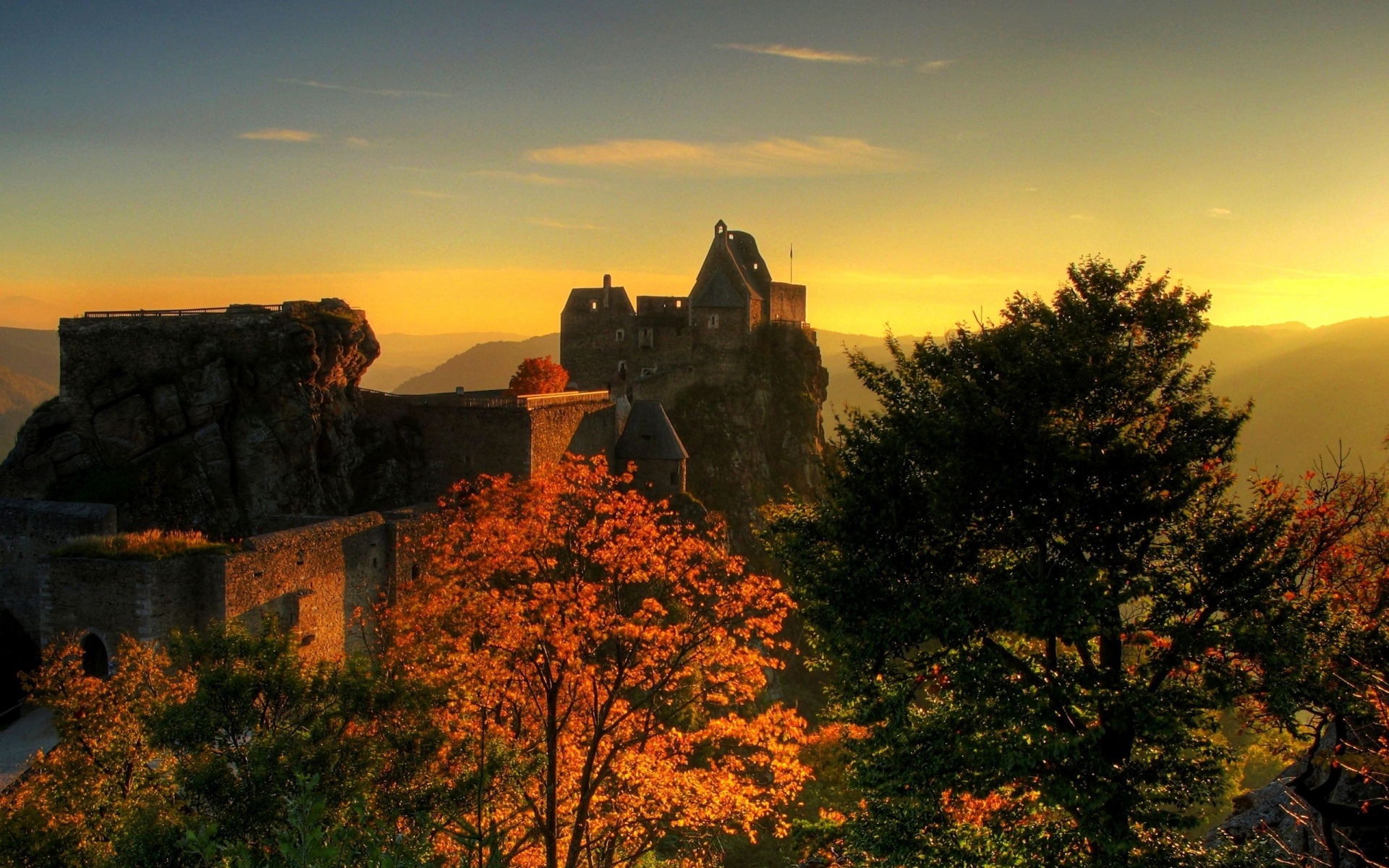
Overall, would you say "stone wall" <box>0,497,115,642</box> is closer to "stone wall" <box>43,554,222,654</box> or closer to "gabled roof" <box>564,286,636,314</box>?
"stone wall" <box>43,554,222,654</box>

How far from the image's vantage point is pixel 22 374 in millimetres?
175750

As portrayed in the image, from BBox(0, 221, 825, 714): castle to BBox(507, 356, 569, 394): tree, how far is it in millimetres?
8208

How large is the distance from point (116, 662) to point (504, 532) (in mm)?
8674

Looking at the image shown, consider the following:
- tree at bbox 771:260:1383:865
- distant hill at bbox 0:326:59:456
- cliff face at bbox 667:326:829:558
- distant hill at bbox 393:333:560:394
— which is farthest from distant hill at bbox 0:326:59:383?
tree at bbox 771:260:1383:865

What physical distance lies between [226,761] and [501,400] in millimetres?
28466

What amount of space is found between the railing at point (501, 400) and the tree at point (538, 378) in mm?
9067

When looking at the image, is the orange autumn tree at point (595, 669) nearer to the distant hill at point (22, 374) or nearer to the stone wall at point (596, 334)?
the stone wall at point (596, 334)

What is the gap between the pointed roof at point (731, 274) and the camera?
64188 millimetres

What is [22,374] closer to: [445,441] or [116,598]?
[445,441]

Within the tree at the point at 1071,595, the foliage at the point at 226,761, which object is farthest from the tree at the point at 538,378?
the tree at the point at 1071,595

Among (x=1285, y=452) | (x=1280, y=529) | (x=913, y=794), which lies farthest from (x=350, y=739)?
(x=1285, y=452)

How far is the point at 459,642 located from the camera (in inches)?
741

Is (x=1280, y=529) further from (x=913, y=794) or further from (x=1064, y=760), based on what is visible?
(x=913, y=794)

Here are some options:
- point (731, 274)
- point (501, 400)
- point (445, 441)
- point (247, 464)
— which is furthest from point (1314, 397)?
point (247, 464)
